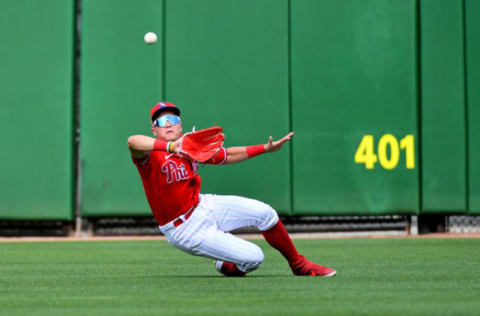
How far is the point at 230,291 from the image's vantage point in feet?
17.8

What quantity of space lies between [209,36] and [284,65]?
1.19 metres

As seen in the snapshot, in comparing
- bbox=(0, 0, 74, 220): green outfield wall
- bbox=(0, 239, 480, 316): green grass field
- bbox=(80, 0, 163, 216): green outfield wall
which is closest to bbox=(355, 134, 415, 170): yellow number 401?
bbox=(0, 239, 480, 316): green grass field

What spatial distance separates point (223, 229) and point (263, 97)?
20.0 ft

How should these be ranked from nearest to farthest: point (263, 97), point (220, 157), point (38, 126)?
1. point (220, 157)
2. point (38, 126)
3. point (263, 97)

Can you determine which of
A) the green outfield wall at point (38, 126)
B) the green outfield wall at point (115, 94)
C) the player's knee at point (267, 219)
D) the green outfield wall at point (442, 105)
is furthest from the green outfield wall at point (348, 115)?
the player's knee at point (267, 219)

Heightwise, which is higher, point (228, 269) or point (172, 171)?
point (172, 171)

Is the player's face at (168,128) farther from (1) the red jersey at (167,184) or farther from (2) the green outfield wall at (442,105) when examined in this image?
(2) the green outfield wall at (442,105)

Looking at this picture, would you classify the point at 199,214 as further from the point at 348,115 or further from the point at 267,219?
the point at 348,115

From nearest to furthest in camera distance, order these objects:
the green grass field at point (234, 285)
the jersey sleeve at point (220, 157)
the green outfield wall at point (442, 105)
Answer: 1. the green grass field at point (234, 285)
2. the jersey sleeve at point (220, 157)
3. the green outfield wall at point (442, 105)

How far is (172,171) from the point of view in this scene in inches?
247

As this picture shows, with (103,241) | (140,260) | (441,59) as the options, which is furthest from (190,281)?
(441,59)

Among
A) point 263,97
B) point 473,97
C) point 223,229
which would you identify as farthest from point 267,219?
point 473,97

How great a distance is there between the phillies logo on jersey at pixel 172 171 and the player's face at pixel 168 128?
0.22 m

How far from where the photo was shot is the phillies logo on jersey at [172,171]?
625cm
